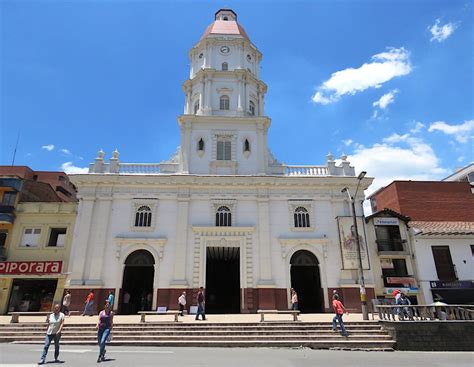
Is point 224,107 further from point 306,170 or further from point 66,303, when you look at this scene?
point 66,303

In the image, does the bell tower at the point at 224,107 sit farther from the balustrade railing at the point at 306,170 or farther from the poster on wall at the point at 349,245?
the poster on wall at the point at 349,245

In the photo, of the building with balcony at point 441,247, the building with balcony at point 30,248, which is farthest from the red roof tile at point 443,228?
the building with balcony at point 30,248

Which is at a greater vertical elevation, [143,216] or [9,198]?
[9,198]

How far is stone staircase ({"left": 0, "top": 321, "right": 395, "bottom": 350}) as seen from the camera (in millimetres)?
12781

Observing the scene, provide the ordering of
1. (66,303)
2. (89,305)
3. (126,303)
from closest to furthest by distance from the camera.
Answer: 1. (66,303)
2. (89,305)
3. (126,303)

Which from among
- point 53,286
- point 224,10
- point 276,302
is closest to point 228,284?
point 276,302

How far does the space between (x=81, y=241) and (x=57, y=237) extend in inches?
146

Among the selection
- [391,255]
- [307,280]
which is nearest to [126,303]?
[307,280]

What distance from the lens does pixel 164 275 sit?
838 inches

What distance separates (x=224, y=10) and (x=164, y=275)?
26338 millimetres

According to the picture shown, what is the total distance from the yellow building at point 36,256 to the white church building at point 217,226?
235cm

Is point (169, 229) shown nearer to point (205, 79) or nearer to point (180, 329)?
point (180, 329)

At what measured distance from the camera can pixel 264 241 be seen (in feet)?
72.7

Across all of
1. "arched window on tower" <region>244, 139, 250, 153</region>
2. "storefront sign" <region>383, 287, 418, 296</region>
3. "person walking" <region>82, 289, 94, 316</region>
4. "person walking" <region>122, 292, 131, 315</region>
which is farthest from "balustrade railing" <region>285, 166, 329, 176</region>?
"person walking" <region>82, 289, 94, 316</region>
